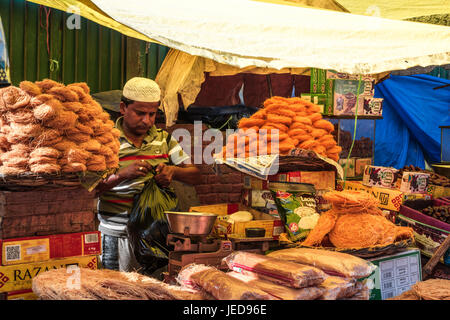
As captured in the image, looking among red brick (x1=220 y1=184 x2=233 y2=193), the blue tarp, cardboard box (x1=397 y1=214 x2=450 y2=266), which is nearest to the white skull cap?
red brick (x1=220 y1=184 x2=233 y2=193)

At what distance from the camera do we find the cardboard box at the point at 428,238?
3.20m

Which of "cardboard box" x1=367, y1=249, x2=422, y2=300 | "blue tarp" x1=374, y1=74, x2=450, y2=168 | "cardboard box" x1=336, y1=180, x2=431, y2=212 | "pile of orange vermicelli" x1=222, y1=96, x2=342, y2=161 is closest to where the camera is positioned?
"cardboard box" x1=367, y1=249, x2=422, y2=300

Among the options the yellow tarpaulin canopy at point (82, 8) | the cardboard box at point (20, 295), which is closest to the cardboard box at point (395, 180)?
the yellow tarpaulin canopy at point (82, 8)

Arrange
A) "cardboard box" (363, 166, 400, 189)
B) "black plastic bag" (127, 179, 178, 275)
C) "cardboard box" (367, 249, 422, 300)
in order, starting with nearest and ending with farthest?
"cardboard box" (367, 249, 422, 300)
"black plastic bag" (127, 179, 178, 275)
"cardboard box" (363, 166, 400, 189)

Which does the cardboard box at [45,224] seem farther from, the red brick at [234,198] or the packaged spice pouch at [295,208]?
the red brick at [234,198]

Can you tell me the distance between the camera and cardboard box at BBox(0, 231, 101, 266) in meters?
1.98

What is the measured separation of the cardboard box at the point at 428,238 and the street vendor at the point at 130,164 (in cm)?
180

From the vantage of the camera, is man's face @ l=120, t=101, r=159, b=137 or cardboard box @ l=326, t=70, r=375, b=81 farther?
cardboard box @ l=326, t=70, r=375, b=81

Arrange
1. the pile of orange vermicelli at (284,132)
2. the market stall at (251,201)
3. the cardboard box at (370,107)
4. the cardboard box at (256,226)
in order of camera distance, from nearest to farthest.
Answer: the market stall at (251,201) < the cardboard box at (256,226) < the pile of orange vermicelli at (284,132) < the cardboard box at (370,107)

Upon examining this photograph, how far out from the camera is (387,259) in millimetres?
2637

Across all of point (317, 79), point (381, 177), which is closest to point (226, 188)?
point (317, 79)

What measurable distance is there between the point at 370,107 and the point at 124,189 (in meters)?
A: 2.72

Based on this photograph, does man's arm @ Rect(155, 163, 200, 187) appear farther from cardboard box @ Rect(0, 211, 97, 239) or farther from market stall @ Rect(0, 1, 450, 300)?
cardboard box @ Rect(0, 211, 97, 239)

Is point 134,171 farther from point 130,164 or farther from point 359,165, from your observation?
point 359,165
